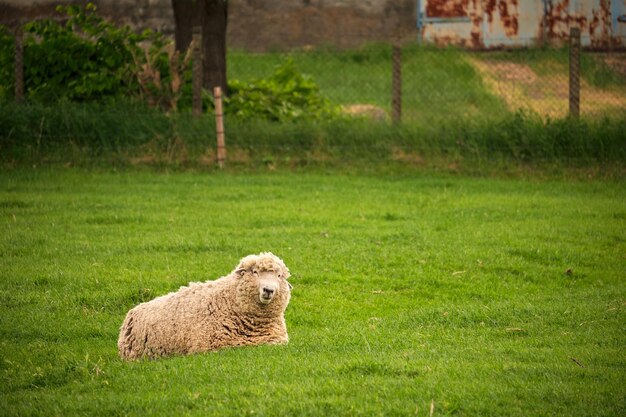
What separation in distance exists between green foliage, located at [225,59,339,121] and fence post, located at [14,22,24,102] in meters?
3.72

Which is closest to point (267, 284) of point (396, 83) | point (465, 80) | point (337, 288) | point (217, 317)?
point (217, 317)

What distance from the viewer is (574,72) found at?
15.7 meters

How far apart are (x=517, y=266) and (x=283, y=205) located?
13.7ft

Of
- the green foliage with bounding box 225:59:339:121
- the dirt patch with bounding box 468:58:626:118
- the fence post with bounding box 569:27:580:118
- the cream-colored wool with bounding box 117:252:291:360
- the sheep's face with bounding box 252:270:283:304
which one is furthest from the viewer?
the dirt patch with bounding box 468:58:626:118

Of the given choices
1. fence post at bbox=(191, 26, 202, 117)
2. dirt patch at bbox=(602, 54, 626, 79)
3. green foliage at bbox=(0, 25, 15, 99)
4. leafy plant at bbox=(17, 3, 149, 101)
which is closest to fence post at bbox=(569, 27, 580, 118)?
dirt patch at bbox=(602, 54, 626, 79)

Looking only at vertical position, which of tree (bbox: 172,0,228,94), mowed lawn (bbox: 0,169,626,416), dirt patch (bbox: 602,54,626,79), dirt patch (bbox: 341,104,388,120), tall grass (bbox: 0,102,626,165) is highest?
tree (bbox: 172,0,228,94)

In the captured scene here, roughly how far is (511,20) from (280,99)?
900 centimetres

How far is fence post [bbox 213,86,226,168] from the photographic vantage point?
1571 cm

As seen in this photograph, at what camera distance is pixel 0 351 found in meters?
7.28

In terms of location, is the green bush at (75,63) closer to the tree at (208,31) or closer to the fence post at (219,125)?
the tree at (208,31)

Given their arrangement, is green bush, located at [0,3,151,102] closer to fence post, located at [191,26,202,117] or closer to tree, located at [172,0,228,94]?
tree, located at [172,0,228,94]

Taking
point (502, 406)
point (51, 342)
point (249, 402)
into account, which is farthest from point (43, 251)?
point (502, 406)

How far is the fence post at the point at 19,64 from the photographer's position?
1678cm

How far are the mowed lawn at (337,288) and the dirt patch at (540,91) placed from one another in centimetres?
307
